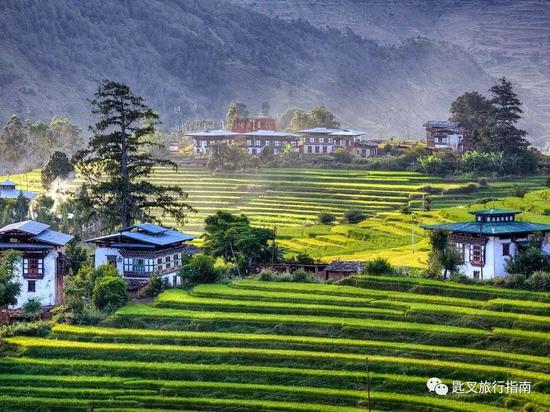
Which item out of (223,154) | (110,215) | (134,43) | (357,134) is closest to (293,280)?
(110,215)

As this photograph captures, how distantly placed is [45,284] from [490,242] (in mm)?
20878

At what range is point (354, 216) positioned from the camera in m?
80.1

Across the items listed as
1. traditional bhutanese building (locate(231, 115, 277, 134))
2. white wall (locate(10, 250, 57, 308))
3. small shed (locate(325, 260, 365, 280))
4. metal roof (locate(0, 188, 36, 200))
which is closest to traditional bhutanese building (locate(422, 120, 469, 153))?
traditional bhutanese building (locate(231, 115, 277, 134))

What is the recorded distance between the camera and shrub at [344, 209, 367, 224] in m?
80.1

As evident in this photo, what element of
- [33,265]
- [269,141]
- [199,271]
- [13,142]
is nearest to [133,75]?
[13,142]

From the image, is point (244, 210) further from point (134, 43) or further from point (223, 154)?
point (134, 43)

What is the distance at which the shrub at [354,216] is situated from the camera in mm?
80062

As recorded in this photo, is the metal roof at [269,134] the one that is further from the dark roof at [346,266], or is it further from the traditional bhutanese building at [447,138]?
the dark roof at [346,266]

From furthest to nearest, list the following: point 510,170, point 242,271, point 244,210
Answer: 1. point 510,170
2. point 244,210
3. point 242,271

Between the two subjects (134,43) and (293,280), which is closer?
(293,280)

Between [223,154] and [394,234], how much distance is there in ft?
104

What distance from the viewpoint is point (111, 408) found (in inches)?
1737

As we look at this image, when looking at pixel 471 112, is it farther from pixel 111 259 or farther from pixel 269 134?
pixel 111 259

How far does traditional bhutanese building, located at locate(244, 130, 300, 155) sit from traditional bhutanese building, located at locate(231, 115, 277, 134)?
260 inches
